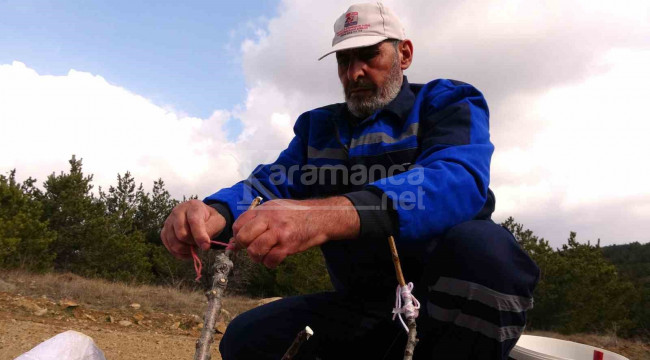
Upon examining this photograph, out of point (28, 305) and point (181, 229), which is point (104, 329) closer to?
point (28, 305)

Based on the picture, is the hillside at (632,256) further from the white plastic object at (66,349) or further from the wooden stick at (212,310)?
the wooden stick at (212,310)

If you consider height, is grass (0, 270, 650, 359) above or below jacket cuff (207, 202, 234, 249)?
below

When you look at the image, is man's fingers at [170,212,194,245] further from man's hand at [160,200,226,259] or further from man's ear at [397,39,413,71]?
man's ear at [397,39,413,71]

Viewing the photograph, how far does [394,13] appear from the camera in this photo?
223cm

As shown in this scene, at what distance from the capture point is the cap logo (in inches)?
85.1

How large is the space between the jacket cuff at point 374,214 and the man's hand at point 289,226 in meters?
0.02

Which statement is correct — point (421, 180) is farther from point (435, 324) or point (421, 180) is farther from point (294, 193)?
point (294, 193)

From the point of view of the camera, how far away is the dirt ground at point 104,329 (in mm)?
4883

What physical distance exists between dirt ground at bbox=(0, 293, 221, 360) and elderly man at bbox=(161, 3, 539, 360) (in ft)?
10.7

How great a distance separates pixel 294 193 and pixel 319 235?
3.89 feet

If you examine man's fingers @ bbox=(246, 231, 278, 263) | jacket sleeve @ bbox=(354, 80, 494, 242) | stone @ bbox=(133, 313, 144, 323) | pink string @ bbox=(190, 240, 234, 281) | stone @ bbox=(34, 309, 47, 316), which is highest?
jacket sleeve @ bbox=(354, 80, 494, 242)

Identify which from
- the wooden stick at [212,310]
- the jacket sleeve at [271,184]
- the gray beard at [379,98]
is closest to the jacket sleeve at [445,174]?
the gray beard at [379,98]

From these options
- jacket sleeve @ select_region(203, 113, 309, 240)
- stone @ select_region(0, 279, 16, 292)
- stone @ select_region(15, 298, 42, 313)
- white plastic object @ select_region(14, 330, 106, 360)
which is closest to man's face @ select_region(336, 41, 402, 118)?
jacket sleeve @ select_region(203, 113, 309, 240)

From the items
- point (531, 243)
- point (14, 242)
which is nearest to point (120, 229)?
point (14, 242)
